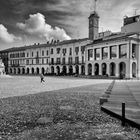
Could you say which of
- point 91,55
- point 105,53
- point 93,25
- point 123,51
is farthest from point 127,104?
point 93,25

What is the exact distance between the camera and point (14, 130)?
477 cm

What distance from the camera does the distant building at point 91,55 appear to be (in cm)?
3831

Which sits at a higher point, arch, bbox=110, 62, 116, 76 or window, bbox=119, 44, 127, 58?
window, bbox=119, 44, 127, 58

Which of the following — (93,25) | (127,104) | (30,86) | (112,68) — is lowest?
(30,86)

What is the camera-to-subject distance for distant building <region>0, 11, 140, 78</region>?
38.3 metres

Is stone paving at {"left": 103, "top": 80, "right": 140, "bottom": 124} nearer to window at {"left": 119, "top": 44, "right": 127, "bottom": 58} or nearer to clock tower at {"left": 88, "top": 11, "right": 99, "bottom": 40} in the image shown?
window at {"left": 119, "top": 44, "right": 127, "bottom": 58}

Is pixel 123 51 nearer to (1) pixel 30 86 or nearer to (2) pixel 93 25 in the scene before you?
(2) pixel 93 25

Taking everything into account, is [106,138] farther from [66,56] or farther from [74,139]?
[66,56]

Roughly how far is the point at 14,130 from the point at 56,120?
1488 millimetres

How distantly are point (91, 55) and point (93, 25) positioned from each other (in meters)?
15.7

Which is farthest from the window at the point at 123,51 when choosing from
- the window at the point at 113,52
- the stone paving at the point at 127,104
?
the stone paving at the point at 127,104

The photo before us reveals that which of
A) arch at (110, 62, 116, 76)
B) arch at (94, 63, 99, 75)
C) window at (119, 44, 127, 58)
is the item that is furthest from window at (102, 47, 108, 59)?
arch at (94, 63, 99, 75)

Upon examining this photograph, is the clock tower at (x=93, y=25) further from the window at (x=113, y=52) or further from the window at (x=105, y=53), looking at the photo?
the window at (x=113, y=52)

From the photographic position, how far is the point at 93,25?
57.4 m
